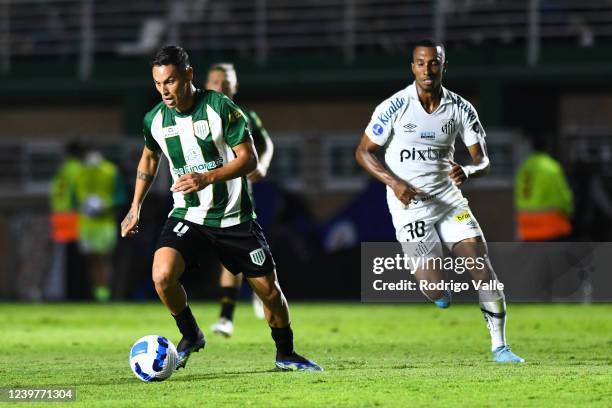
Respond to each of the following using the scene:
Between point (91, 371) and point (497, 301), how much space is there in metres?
2.99

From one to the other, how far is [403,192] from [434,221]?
0.58 metres

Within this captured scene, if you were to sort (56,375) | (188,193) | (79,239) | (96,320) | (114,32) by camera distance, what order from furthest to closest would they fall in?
(114,32) → (79,239) → (96,320) → (56,375) → (188,193)

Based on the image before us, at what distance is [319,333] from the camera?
14.6 m

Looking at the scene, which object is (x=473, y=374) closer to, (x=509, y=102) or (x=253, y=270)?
(x=253, y=270)

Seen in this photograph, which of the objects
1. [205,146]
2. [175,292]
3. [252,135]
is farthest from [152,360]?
[252,135]

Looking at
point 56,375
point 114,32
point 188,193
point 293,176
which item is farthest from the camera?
point 114,32

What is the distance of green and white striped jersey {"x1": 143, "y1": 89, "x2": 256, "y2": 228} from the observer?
9.62 meters

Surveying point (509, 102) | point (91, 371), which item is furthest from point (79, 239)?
point (91, 371)

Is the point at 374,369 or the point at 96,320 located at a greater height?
the point at 374,369

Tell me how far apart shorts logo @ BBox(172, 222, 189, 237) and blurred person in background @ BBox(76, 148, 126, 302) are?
→ 40.4 feet

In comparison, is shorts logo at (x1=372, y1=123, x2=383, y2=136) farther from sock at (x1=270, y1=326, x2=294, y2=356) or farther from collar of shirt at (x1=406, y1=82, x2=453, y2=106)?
sock at (x1=270, y1=326, x2=294, y2=356)

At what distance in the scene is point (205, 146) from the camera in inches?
379

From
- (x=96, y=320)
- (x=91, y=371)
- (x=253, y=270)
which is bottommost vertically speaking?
(x=96, y=320)

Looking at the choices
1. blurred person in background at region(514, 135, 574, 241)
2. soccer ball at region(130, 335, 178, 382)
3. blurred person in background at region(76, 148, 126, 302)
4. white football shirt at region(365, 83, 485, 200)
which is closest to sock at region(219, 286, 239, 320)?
white football shirt at region(365, 83, 485, 200)
